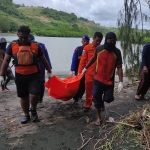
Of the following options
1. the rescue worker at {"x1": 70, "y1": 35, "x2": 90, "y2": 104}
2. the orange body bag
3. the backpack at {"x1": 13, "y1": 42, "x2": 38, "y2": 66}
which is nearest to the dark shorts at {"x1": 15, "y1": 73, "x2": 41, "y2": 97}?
the backpack at {"x1": 13, "y1": 42, "x2": 38, "y2": 66}

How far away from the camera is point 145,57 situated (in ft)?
18.8

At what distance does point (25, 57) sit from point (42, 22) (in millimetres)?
107439

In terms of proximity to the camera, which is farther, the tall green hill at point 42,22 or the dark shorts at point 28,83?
the tall green hill at point 42,22

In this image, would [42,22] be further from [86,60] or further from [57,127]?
[57,127]

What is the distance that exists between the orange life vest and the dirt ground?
1.12 meters

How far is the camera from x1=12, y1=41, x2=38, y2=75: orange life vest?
166 inches

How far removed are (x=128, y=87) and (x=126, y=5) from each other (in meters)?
3.64

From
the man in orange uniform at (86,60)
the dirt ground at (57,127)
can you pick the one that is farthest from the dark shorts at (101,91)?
the man in orange uniform at (86,60)

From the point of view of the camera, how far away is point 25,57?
424 centimetres

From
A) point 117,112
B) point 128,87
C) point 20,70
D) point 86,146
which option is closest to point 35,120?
point 20,70

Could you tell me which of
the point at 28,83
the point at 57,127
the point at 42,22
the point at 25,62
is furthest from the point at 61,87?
the point at 42,22

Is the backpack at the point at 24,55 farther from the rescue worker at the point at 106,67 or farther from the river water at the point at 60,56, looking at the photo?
the river water at the point at 60,56

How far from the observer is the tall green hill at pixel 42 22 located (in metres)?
69.6

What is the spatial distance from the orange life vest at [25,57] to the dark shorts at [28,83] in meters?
0.10
